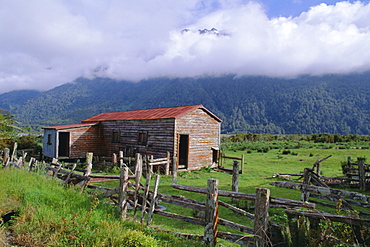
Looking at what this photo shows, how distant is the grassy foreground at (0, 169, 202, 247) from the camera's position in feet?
17.7

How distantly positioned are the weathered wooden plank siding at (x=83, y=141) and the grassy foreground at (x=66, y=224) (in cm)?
1593

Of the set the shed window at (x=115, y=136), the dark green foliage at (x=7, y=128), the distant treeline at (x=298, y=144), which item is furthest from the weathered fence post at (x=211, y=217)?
the distant treeline at (x=298, y=144)

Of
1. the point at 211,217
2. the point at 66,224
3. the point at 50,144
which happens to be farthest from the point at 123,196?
the point at 50,144

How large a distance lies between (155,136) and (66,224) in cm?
1479

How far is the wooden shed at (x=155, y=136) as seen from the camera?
19.9 meters

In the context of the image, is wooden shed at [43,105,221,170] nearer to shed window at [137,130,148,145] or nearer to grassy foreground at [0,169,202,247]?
shed window at [137,130,148,145]

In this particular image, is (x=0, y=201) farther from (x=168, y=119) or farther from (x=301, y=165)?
(x=301, y=165)

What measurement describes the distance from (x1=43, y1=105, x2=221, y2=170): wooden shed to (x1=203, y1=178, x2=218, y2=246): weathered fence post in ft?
41.1

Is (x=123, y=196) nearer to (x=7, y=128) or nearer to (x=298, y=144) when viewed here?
(x=7, y=128)

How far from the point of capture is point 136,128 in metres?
22.3

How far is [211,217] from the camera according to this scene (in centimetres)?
615

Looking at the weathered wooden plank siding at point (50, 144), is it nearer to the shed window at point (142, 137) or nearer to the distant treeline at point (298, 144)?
the shed window at point (142, 137)

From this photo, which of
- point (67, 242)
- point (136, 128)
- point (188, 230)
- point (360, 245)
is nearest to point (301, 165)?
point (136, 128)

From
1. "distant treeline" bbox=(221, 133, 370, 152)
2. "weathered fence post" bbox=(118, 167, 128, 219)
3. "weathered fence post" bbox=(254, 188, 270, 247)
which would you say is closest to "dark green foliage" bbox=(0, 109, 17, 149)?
"weathered fence post" bbox=(118, 167, 128, 219)
